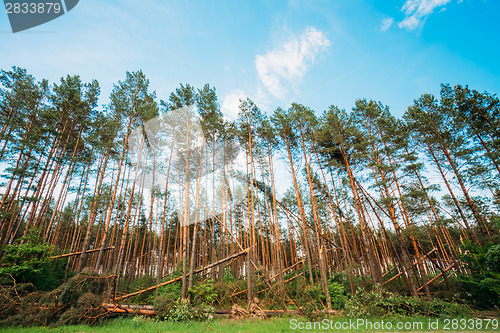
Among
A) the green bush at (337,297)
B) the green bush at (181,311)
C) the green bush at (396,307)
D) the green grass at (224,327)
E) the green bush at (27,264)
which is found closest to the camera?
the green grass at (224,327)

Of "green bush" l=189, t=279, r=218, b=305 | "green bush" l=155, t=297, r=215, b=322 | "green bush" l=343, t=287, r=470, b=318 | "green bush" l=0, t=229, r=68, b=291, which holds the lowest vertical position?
"green bush" l=343, t=287, r=470, b=318

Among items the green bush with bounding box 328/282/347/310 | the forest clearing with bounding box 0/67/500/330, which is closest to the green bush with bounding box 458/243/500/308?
the forest clearing with bounding box 0/67/500/330

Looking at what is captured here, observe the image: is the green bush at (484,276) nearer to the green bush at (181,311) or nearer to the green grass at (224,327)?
the green grass at (224,327)

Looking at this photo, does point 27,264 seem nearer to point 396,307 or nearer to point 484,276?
point 396,307

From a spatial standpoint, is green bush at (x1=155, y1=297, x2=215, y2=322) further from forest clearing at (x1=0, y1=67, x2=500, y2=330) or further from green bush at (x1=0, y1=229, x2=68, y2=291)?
green bush at (x1=0, y1=229, x2=68, y2=291)

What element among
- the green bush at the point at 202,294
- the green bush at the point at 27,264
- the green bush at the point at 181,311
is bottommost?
the green bush at the point at 181,311

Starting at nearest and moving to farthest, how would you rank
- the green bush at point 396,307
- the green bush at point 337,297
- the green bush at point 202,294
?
the green bush at point 396,307, the green bush at point 202,294, the green bush at point 337,297

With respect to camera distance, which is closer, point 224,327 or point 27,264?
point 224,327

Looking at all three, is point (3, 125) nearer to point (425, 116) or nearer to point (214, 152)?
point (214, 152)

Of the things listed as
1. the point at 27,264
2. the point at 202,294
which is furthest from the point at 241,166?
the point at 27,264

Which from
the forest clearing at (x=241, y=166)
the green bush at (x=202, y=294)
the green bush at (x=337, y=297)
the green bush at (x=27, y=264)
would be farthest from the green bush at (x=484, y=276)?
the green bush at (x=27, y=264)

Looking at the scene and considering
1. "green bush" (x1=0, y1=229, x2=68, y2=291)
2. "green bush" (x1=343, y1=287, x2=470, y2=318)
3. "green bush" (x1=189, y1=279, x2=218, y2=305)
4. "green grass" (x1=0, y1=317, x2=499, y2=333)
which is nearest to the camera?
"green grass" (x1=0, y1=317, x2=499, y2=333)

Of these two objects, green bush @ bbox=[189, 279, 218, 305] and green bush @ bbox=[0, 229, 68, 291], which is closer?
green bush @ bbox=[189, 279, 218, 305]

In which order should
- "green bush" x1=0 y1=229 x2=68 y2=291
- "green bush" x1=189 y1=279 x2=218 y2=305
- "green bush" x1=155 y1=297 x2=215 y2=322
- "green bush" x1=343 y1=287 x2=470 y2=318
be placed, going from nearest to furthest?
1. "green bush" x1=155 y1=297 x2=215 y2=322
2. "green bush" x1=343 y1=287 x2=470 y2=318
3. "green bush" x1=189 y1=279 x2=218 y2=305
4. "green bush" x1=0 y1=229 x2=68 y2=291
